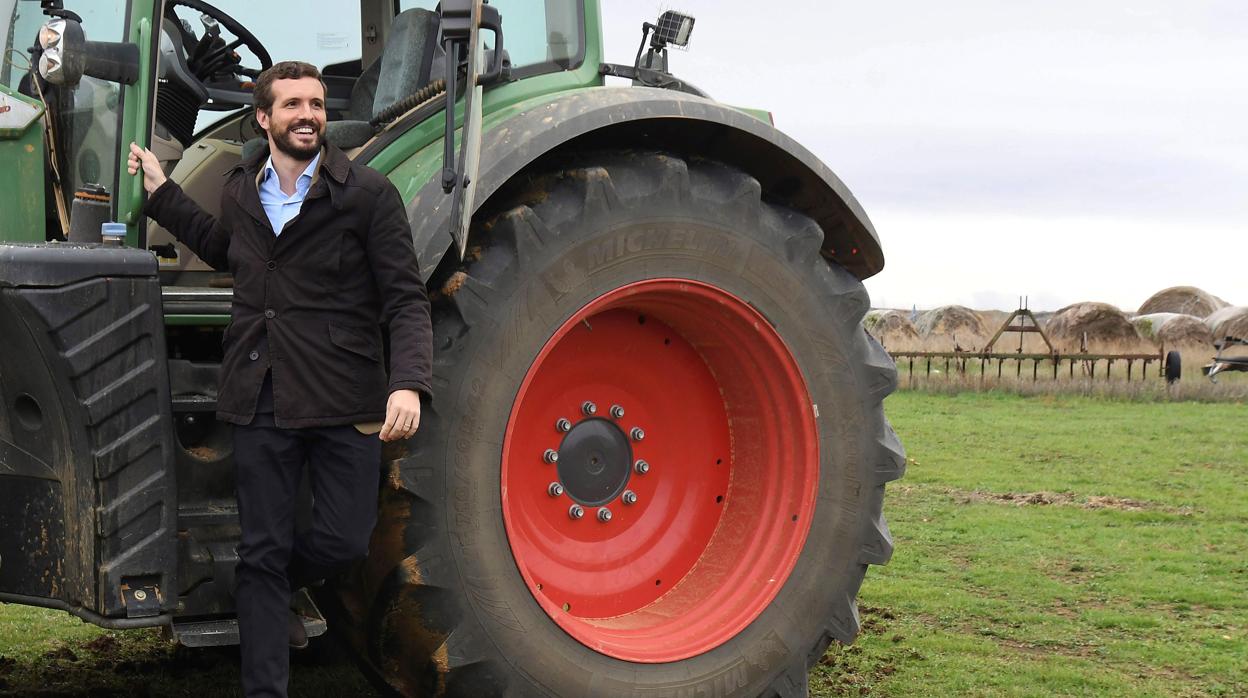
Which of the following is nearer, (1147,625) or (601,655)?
(601,655)

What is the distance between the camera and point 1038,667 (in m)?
4.81

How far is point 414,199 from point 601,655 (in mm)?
1280

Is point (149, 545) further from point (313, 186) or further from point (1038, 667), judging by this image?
point (1038, 667)

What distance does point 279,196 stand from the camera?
3.21m

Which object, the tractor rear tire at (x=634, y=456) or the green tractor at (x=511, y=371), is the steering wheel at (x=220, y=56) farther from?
the tractor rear tire at (x=634, y=456)

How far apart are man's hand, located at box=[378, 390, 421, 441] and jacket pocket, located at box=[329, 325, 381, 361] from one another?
7.9 inches

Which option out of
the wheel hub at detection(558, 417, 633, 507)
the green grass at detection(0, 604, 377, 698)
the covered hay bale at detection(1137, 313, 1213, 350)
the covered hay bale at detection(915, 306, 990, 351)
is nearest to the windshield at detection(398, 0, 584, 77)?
the wheel hub at detection(558, 417, 633, 507)

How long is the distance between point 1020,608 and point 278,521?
3822mm

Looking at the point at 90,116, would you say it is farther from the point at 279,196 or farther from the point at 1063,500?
the point at 1063,500

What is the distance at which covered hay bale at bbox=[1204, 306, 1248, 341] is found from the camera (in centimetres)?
2767

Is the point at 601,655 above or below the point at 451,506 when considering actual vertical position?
below

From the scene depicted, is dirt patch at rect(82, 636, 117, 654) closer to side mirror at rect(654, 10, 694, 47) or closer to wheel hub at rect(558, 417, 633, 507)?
wheel hub at rect(558, 417, 633, 507)

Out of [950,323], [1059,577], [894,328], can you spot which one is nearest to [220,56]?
[1059,577]

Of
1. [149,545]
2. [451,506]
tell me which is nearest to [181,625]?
[149,545]
